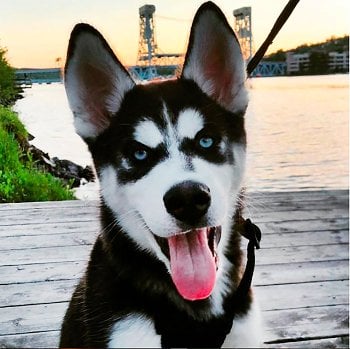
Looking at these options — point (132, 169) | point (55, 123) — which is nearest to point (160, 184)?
point (132, 169)

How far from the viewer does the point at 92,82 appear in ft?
3.52

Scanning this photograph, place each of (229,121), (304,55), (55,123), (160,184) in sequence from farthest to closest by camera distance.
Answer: (304,55), (55,123), (229,121), (160,184)

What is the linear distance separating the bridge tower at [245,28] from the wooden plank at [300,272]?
2.13 ft

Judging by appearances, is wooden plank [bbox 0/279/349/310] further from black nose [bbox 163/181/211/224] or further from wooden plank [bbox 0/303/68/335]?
black nose [bbox 163/181/211/224]

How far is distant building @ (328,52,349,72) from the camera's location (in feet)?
5.39

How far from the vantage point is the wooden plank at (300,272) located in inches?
66.7

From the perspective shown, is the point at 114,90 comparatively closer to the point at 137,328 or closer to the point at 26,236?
the point at 137,328

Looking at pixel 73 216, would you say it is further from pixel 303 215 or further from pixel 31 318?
pixel 303 215

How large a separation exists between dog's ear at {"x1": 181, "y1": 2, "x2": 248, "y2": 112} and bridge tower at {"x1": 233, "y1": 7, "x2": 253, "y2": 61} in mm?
93

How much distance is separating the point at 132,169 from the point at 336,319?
0.74 m

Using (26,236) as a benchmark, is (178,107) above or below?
above

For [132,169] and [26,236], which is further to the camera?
[26,236]

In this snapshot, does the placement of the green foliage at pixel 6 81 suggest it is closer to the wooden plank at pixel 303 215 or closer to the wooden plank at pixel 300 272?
the wooden plank at pixel 300 272

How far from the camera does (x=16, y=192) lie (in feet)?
5.07
